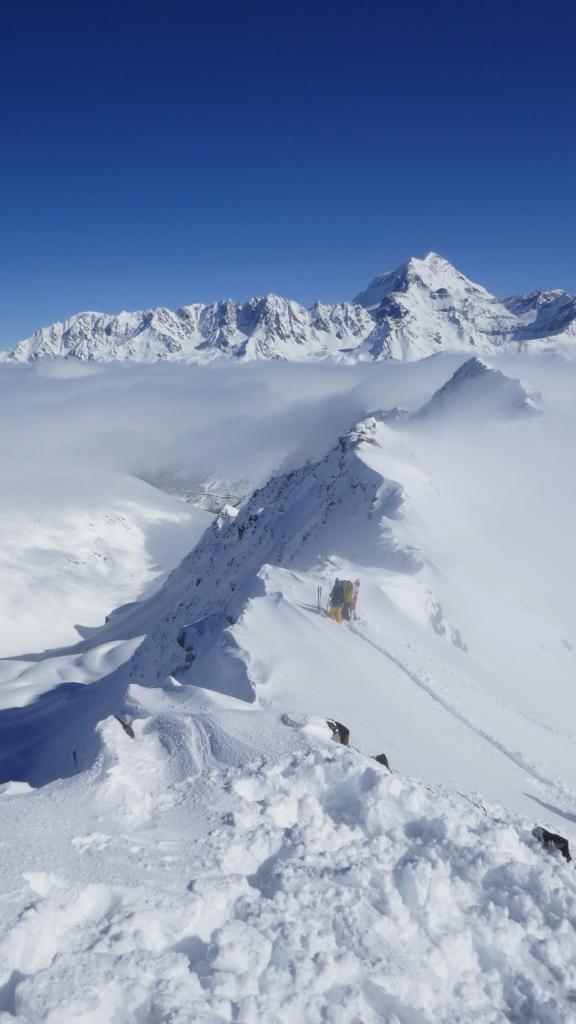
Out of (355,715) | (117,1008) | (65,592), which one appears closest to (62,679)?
(355,715)

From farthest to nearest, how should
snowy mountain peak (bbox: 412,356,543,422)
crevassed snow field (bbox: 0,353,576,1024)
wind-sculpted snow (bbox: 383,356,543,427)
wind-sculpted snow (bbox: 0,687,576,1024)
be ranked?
snowy mountain peak (bbox: 412,356,543,422) → wind-sculpted snow (bbox: 383,356,543,427) → crevassed snow field (bbox: 0,353,576,1024) → wind-sculpted snow (bbox: 0,687,576,1024)

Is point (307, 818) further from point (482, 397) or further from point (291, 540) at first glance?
Answer: point (482, 397)

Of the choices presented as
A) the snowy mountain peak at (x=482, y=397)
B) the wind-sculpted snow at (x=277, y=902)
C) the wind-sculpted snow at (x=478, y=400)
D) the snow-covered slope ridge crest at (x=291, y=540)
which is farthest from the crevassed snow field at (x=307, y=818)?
the snowy mountain peak at (x=482, y=397)

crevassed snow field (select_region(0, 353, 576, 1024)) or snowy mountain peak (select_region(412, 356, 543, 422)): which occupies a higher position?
snowy mountain peak (select_region(412, 356, 543, 422))

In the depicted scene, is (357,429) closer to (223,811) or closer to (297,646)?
(297,646)

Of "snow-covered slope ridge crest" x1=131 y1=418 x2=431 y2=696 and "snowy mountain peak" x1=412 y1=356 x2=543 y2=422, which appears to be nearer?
"snow-covered slope ridge crest" x1=131 y1=418 x2=431 y2=696

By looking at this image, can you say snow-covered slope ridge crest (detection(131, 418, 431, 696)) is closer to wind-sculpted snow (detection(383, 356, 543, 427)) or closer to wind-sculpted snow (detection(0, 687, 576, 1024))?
wind-sculpted snow (detection(0, 687, 576, 1024))

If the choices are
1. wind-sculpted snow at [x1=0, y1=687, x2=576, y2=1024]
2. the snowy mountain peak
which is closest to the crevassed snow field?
wind-sculpted snow at [x1=0, y1=687, x2=576, y2=1024]
